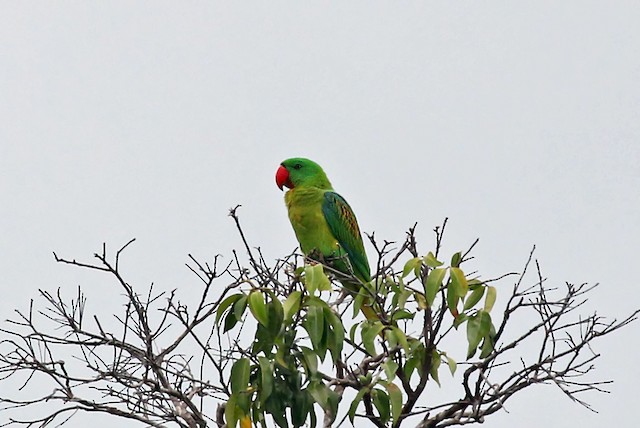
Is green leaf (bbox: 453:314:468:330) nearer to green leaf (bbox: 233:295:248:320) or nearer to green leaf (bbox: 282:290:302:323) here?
green leaf (bbox: 282:290:302:323)

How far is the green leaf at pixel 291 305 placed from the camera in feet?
8.38

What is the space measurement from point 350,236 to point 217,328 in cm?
Result: 297

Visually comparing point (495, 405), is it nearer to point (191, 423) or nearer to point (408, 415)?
point (408, 415)

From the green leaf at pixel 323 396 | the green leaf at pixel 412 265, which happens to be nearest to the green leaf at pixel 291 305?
the green leaf at pixel 323 396

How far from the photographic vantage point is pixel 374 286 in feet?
10.2

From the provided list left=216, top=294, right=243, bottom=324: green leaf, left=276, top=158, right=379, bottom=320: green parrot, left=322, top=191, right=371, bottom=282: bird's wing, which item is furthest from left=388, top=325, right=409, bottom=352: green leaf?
left=322, top=191, right=371, bottom=282: bird's wing

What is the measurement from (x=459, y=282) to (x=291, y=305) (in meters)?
0.50

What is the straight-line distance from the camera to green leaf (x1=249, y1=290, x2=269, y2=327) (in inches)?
97.9

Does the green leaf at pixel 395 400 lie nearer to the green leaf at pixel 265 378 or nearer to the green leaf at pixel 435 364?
the green leaf at pixel 435 364

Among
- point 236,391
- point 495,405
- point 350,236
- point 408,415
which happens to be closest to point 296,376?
point 236,391

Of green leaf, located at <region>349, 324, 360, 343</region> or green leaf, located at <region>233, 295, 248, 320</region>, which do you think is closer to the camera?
green leaf, located at <region>233, 295, 248, 320</region>

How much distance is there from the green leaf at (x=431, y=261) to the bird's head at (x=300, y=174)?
122 inches

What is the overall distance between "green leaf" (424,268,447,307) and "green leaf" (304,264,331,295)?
0.97 ft

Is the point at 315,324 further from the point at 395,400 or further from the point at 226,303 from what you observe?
the point at 395,400
